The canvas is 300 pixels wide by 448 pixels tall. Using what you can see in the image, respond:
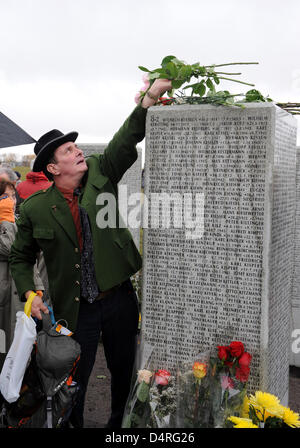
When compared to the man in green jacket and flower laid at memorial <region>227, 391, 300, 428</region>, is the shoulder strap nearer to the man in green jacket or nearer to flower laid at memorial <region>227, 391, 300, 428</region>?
the man in green jacket

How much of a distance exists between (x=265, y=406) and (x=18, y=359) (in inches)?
53.9

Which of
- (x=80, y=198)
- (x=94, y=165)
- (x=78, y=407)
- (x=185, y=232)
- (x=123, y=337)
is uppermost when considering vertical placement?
(x=94, y=165)

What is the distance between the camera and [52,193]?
320cm

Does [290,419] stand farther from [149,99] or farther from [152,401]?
[149,99]

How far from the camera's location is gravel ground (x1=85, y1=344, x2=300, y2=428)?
4043 millimetres

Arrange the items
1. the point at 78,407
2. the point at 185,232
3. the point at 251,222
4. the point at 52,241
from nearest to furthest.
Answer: the point at 251,222 → the point at 185,232 → the point at 52,241 → the point at 78,407

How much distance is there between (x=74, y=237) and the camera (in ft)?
10.0

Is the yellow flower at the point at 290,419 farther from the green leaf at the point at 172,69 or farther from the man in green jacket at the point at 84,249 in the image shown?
the green leaf at the point at 172,69

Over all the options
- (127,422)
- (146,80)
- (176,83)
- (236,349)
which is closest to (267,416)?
(236,349)

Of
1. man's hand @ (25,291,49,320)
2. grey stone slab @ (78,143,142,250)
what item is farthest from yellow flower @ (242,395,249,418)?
grey stone slab @ (78,143,142,250)

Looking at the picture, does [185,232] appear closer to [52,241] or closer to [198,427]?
[52,241]

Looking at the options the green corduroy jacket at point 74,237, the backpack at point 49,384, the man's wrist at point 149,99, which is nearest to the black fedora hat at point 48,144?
the green corduroy jacket at point 74,237
